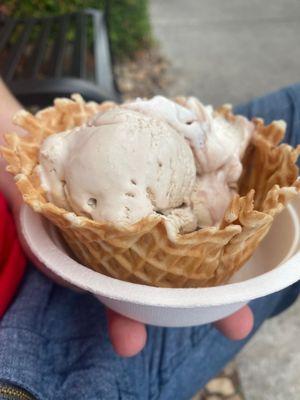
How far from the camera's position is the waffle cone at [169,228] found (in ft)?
2.50

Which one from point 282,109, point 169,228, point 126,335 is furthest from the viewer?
point 282,109

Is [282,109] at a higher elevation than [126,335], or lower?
higher

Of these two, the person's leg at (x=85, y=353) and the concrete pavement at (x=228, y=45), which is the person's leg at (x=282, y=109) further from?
the concrete pavement at (x=228, y=45)

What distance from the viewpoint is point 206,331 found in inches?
46.8

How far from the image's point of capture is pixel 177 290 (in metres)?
0.80

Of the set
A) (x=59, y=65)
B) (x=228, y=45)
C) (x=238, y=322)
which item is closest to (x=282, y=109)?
(x=238, y=322)

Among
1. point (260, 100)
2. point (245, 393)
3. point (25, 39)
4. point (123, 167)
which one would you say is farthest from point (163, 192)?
point (25, 39)

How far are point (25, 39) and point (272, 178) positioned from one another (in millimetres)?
1408

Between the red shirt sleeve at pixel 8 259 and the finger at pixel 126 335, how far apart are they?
8.6 inches

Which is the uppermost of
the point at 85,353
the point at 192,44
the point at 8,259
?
the point at 8,259

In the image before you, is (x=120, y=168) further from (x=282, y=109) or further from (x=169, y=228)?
(x=282, y=109)

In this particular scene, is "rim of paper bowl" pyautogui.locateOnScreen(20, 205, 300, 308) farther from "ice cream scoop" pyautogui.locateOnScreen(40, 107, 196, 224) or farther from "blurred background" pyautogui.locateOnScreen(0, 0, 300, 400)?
"blurred background" pyautogui.locateOnScreen(0, 0, 300, 400)

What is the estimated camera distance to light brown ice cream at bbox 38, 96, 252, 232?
2.58 feet

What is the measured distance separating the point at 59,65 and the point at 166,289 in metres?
1.24
